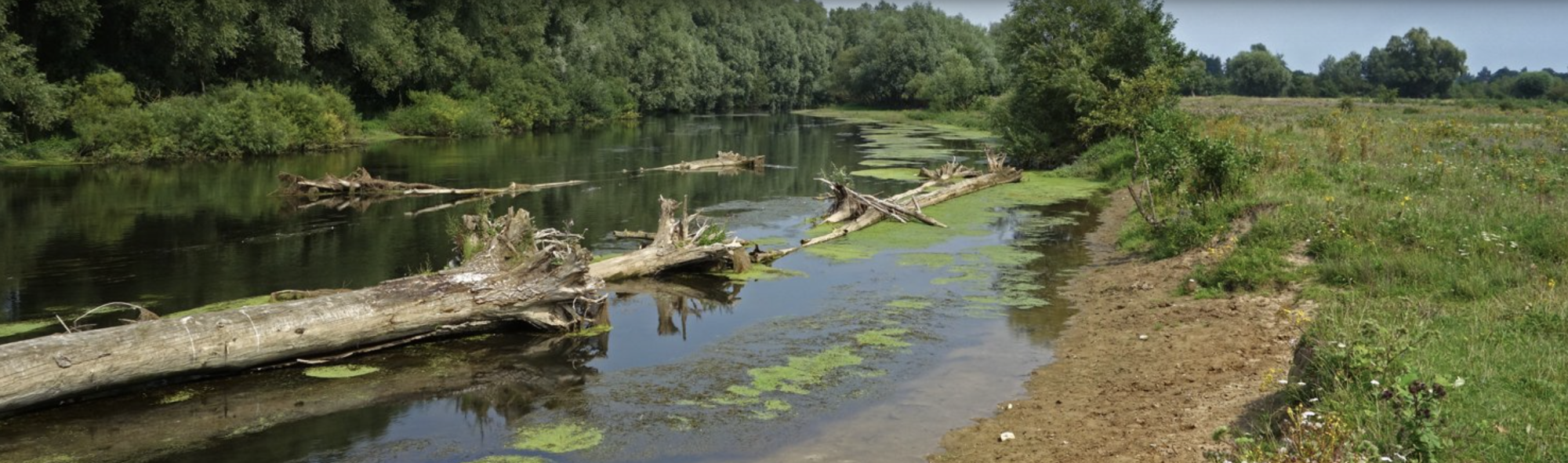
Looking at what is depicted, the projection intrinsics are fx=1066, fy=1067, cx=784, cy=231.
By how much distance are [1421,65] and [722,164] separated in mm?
103756

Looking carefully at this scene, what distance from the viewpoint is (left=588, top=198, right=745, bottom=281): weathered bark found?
1622 centimetres

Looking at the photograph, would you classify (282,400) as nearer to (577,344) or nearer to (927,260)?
(577,344)

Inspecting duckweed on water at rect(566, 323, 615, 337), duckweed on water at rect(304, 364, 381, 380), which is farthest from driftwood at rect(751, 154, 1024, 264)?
duckweed on water at rect(304, 364, 381, 380)

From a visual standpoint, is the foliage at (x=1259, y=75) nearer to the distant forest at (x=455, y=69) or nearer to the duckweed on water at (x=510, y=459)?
the distant forest at (x=455, y=69)

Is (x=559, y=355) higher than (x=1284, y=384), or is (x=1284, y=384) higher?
(x=1284, y=384)

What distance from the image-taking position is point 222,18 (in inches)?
1581

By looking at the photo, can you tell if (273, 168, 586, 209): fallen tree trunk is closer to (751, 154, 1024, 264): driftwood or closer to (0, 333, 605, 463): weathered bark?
(751, 154, 1024, 264): driftwood

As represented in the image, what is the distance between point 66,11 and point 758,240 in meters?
29.5

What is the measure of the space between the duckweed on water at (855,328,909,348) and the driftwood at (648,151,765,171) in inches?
940

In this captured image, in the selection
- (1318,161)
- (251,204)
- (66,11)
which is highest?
(66,11)

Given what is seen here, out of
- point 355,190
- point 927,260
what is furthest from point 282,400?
Result: point 355,190

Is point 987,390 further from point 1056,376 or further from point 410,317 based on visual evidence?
point 410,317

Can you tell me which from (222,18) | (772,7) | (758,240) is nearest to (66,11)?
(222,18)

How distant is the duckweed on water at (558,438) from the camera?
9.16 metres
